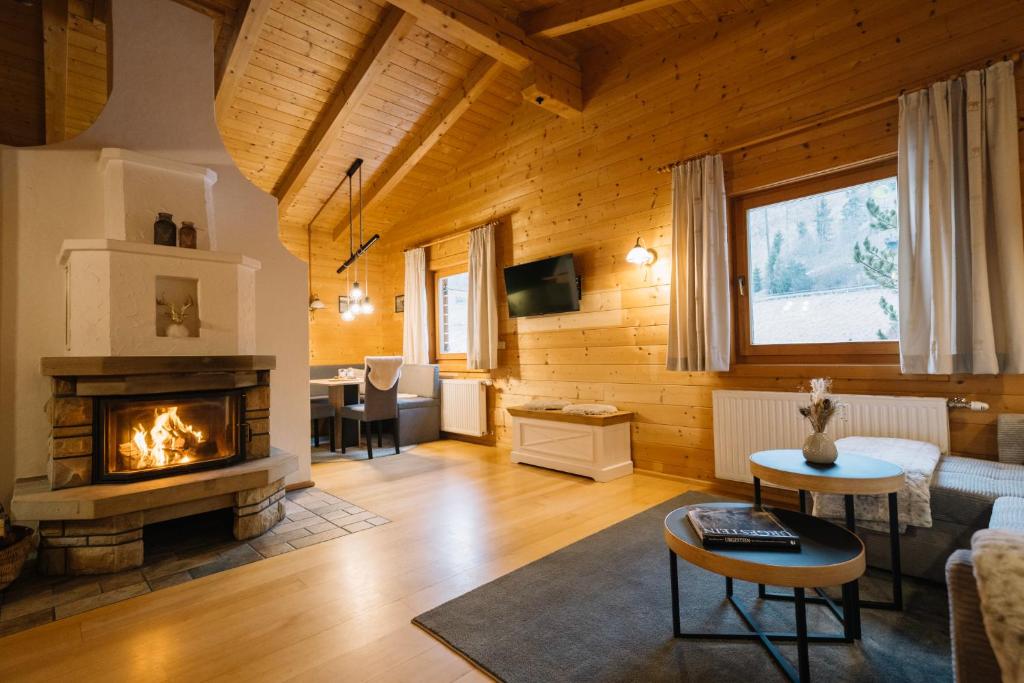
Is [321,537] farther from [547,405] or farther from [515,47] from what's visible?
[515,47]

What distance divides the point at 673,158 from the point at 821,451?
2.64 metres

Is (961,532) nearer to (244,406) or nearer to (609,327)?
(609,327)

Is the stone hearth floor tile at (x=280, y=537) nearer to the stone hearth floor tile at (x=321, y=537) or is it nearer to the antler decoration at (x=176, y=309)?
the stone hearth floor tile at (x=321, y=537)

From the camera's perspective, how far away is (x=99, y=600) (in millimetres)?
2176

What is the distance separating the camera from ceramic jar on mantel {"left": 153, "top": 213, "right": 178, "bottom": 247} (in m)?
2.93

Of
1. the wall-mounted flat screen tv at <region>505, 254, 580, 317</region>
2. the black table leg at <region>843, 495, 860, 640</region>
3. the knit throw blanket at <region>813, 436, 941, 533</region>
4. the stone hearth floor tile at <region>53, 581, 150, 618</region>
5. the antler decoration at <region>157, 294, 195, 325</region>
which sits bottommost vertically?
the stone hearth floor tile at <region>53, 581, 150, 618</region>

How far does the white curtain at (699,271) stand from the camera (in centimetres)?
356


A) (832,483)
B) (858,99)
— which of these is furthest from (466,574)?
(858,99)

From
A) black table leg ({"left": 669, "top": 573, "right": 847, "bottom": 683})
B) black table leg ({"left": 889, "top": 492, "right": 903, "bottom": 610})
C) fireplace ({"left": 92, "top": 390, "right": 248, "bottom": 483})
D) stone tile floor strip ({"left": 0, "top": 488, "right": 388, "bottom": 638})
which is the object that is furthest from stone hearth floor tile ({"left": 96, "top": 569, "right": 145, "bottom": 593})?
black table leg ({"left": 889, "top": 492, "right": 903, "bottom": 610})

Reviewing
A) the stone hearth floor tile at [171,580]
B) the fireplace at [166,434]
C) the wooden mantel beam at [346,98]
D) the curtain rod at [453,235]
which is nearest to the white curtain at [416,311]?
the curtain rod at [453,235]

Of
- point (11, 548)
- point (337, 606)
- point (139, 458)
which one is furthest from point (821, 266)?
point (11, 548)

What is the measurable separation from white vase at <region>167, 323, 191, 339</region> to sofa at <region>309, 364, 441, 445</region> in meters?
2.82

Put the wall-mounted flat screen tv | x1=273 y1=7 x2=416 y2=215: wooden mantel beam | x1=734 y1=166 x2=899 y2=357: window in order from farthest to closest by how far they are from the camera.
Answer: the wall-mounted flat screen tv < x1=273 y1=7 x2=416 y2=215: wooden mantel beam < x1=734 y1=166 x2=899 y2=357: window

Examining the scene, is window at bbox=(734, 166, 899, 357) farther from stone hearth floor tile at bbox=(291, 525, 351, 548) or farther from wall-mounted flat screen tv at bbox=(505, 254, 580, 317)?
stone hearth floor tile at bbox=(291, 525, 351, 548)
